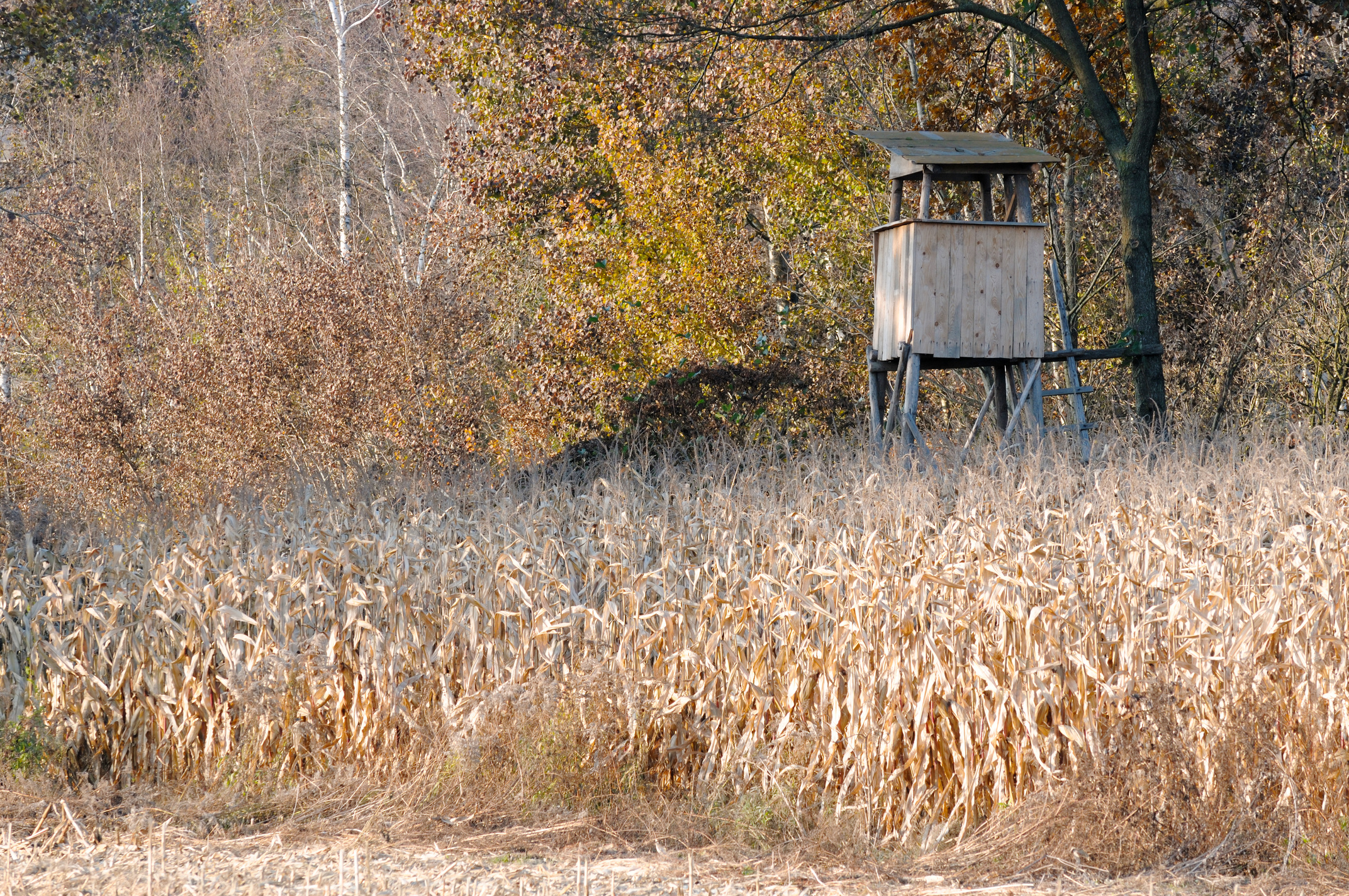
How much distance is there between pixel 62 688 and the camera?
5.60 meters

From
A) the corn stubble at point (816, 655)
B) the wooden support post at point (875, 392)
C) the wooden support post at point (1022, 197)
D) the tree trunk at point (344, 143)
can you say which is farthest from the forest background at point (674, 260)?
the corn stubble at point (816, 655)

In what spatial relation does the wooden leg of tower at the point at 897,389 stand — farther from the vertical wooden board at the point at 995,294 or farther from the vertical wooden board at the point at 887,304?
the vertical wooden board at the point at 995,294

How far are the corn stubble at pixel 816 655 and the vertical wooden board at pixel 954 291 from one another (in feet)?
11.5

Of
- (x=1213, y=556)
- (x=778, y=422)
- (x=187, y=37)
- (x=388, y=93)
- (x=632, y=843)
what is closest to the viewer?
(x=632, y=843)

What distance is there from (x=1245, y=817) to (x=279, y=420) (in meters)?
11.4

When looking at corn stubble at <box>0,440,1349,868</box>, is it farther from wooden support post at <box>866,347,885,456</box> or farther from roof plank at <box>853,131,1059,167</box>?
roof plank at <box>853,131,1059,167</box>

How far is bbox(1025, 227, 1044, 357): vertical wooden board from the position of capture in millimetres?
10461

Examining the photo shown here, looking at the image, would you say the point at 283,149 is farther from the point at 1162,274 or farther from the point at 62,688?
the point at 62,688

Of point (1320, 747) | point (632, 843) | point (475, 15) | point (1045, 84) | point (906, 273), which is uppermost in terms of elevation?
point (475, 15)

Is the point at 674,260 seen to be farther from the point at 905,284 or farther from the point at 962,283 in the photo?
the point at 962,283

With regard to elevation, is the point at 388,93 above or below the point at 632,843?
above

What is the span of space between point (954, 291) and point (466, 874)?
7.45 meters

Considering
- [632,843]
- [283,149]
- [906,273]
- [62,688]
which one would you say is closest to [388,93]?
[283,149]

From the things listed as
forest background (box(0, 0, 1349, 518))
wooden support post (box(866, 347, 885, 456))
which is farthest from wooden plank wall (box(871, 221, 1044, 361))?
forest background (box(0, 0, 1349, 518))
